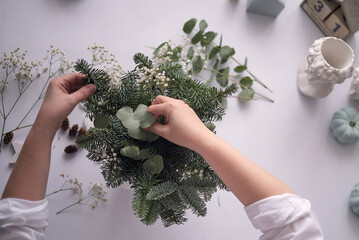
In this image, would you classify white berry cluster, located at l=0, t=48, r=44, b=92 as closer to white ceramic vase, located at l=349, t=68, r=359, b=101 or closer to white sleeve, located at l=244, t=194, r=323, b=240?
white sleeve, located at l=244, t=194, r=323, b=240

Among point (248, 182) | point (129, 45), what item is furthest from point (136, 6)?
point (248, 182)

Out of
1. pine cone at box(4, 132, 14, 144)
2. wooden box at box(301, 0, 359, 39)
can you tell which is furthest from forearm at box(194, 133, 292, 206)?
wooden box at box(301, 0, 359, 39)

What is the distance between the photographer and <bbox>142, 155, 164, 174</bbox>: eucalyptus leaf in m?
0.51

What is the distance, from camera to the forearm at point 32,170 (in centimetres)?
50

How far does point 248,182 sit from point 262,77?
45cm

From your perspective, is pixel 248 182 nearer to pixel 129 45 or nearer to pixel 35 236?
pixel 35 236

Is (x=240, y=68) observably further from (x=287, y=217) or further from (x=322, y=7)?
(x=287, y=217)

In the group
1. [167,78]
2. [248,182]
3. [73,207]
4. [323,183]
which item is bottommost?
[73,207]

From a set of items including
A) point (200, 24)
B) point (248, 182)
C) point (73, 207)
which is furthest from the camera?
point (200, 24)

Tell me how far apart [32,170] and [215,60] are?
53cm

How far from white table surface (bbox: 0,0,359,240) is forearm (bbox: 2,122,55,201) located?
208mm

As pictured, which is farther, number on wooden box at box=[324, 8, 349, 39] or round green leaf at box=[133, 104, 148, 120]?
number on wooden box at box=[324, 8, 349, 39]

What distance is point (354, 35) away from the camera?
2.94 ft

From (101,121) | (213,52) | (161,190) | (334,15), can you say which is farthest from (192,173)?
(334,15)
